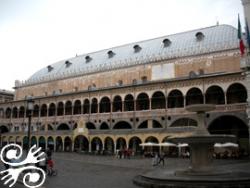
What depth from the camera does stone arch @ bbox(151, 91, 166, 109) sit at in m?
43.5

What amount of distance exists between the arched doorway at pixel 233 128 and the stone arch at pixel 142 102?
30.7 ft

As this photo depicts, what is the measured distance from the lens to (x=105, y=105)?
4894 cm

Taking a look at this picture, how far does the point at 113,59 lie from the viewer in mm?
54406

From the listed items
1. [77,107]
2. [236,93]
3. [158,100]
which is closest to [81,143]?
[77,107]

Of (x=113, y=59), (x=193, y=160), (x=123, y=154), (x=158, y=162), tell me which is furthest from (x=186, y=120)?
(x=193, y=160)

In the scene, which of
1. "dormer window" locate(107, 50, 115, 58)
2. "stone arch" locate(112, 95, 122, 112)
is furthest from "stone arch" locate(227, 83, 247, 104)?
"dormer window" locate(107, 50, 115, 58)

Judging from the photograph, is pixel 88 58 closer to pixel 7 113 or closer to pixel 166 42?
pixel 166 42

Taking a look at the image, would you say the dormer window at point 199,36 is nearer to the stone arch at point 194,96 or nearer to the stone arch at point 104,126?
the stone arch at point 194,96

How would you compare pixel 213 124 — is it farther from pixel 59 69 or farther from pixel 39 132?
pixel 59 69

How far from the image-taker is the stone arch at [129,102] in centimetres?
4538

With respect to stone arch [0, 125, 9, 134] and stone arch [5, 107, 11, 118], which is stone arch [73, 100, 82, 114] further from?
stone arch [0, 125, 9, 134]

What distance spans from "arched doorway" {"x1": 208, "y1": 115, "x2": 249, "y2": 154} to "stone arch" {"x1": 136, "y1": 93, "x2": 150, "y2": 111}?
369 inches

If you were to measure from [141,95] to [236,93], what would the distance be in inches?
490

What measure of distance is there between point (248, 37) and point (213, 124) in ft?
49.8
